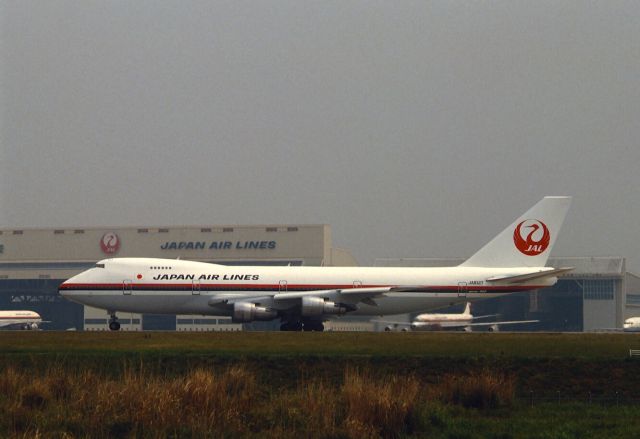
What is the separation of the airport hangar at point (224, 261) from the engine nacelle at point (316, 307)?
53814mm

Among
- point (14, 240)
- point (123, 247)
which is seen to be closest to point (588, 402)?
point (123, 247)

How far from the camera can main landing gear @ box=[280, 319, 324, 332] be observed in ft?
212

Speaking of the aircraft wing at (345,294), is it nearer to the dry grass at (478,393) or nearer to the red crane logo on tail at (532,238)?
the red crane logo on tail at (532,238)

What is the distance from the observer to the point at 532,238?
68875 mm

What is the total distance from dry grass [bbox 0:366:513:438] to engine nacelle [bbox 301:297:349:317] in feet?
112

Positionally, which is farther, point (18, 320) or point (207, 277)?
point (18, 320)

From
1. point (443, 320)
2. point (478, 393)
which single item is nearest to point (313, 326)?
point (443, 320)

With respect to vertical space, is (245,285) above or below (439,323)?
above

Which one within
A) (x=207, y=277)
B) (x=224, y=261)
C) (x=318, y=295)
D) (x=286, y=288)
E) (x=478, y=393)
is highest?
(x=224, y=261)

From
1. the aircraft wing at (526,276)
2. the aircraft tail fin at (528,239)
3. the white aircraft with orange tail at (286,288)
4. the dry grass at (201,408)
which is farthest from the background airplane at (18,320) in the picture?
the dry grass at (201,408)

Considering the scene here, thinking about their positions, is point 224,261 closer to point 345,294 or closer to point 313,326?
point 313,326

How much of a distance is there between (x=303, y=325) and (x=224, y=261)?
58319 mm

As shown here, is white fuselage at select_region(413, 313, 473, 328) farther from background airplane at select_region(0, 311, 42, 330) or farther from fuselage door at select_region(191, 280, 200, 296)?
background airplane at select_region(0, 311, 42, 330)

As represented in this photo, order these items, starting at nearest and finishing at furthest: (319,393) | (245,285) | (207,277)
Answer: (319,393) < (207,277) < (245,285)
